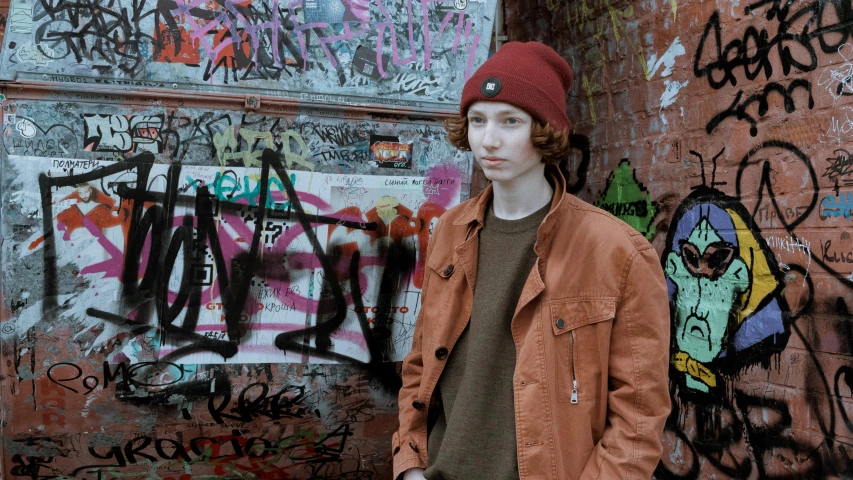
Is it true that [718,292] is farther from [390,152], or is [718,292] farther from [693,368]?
[390,152]

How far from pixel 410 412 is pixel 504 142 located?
947 mm

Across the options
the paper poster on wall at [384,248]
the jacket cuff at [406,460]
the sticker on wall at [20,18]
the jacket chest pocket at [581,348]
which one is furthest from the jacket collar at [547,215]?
the sticker on wall at [20,18]

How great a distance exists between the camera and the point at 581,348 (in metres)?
2.19

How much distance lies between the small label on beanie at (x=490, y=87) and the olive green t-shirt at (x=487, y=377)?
398 millimetres

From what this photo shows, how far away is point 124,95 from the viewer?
10.9 feet

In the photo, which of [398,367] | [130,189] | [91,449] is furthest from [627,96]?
[91,449]

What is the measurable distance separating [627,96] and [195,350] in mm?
2744

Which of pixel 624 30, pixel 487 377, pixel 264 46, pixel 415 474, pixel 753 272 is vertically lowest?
pixel 415 474

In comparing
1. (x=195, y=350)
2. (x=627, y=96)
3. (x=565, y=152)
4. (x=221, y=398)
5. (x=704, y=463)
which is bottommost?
(x=704, y=463)

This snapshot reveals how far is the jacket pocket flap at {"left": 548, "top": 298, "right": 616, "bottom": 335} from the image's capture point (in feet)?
7.10

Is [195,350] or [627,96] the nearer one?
[195,350]

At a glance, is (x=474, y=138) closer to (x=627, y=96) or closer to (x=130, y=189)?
(x=130, y=189)

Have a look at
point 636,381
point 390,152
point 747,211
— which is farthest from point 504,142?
point 747,211

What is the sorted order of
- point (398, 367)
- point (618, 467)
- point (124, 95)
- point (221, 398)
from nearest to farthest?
point (618, 467) < point (124, 95) < point (221, 398) < point (398, 367)
